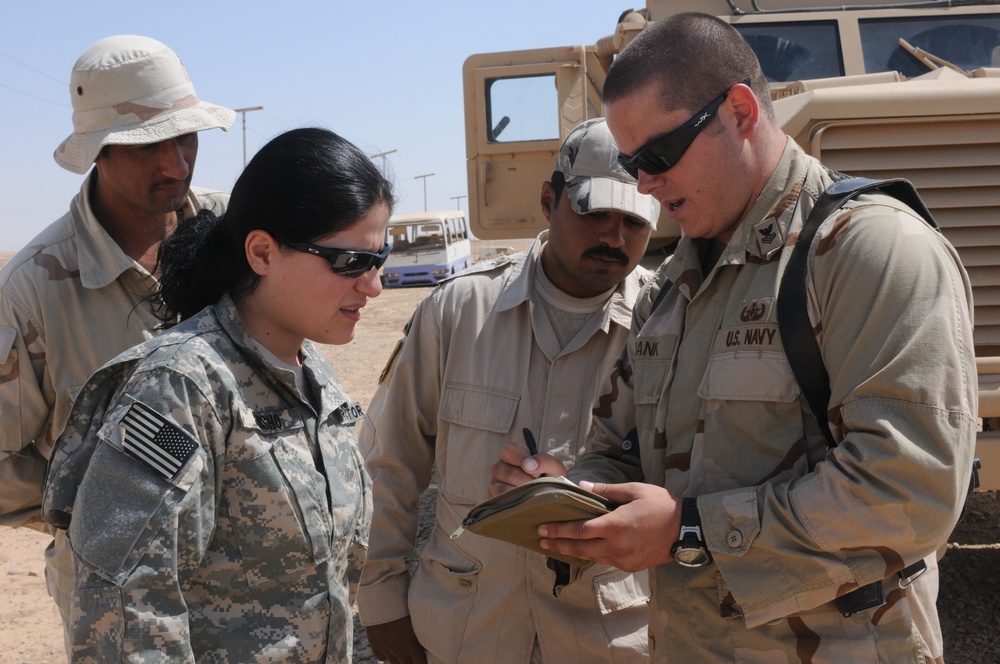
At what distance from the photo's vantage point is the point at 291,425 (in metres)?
1.84

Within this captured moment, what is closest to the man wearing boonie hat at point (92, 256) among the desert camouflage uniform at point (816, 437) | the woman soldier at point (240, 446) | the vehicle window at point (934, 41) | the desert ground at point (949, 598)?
the woman soldier at point (240, 446)

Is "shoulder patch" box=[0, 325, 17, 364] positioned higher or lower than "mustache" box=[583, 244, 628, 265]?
lower

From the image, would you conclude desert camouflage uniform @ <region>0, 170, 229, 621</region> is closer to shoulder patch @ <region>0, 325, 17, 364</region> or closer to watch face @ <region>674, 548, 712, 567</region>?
shoulder patch @ <region>0, 325, 17, 364</region>

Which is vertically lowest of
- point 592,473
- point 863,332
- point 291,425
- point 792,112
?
point 592,473

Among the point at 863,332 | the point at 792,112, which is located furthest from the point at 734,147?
the point at 792,112

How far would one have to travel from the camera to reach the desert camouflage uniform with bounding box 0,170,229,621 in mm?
2467

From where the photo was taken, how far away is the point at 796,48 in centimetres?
529

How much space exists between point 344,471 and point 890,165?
2.52 meters

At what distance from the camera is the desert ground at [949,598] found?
4.17 metres

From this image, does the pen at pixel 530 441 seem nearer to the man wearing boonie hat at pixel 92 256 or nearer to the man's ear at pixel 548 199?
the man's ear at pixel 548 199

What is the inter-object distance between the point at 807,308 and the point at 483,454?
1.08 m

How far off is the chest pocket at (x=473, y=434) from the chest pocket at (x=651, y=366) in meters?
0.51

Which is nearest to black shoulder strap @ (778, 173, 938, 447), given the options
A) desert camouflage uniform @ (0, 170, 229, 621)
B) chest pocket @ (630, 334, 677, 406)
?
chest pocket @ (630, 334, 677, 406)

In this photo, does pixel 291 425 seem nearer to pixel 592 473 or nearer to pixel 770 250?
pixel 592 473
